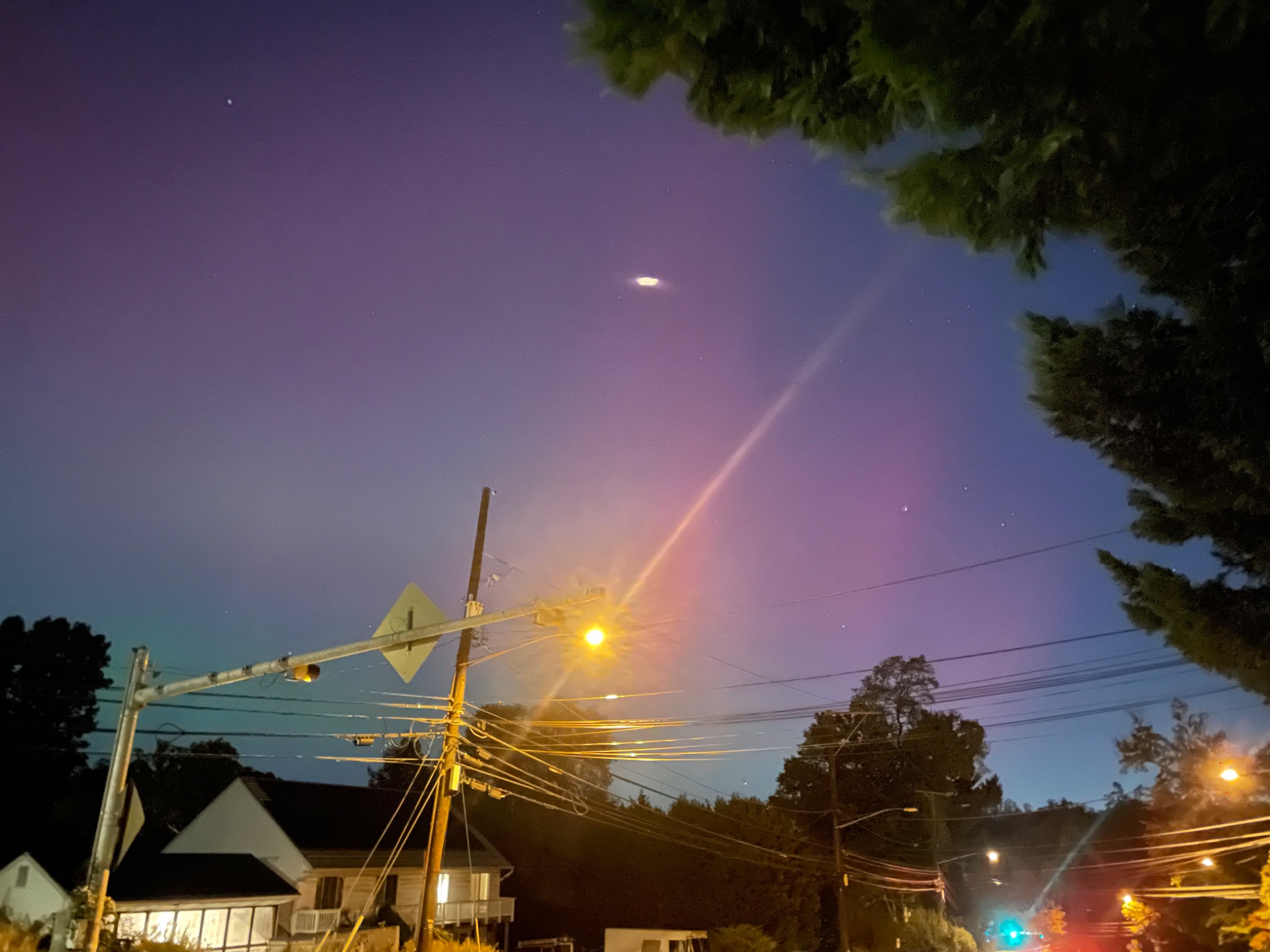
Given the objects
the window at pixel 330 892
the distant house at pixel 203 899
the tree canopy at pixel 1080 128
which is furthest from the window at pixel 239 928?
the tree canopy at pixel 1080 128

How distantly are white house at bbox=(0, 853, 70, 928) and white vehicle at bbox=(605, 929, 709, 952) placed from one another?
19.3 meters

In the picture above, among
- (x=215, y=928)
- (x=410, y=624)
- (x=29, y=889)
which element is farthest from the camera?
(x=215, y=928)

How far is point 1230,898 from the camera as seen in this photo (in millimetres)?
34469

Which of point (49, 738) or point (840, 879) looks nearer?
→ point (840, 879)

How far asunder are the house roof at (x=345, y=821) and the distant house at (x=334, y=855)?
6 cm

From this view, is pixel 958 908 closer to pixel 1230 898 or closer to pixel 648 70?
pixel 1230 898

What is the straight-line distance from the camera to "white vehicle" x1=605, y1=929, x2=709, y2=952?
32.0 m

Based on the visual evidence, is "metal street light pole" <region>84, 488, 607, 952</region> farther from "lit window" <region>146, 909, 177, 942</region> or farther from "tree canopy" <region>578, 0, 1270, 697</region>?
"lit window" <region>146, 909, 177, 942</region>

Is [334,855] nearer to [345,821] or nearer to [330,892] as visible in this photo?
[330,892]

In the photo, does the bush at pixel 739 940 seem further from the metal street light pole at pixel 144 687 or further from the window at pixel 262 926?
the metal street light pole at pixel 144 687

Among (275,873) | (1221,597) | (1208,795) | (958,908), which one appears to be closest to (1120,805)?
(958,908)

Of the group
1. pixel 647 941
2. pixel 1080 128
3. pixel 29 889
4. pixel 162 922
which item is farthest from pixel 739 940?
pixel 1080 128

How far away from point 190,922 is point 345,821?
351 inches

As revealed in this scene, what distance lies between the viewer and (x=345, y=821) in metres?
37.8
